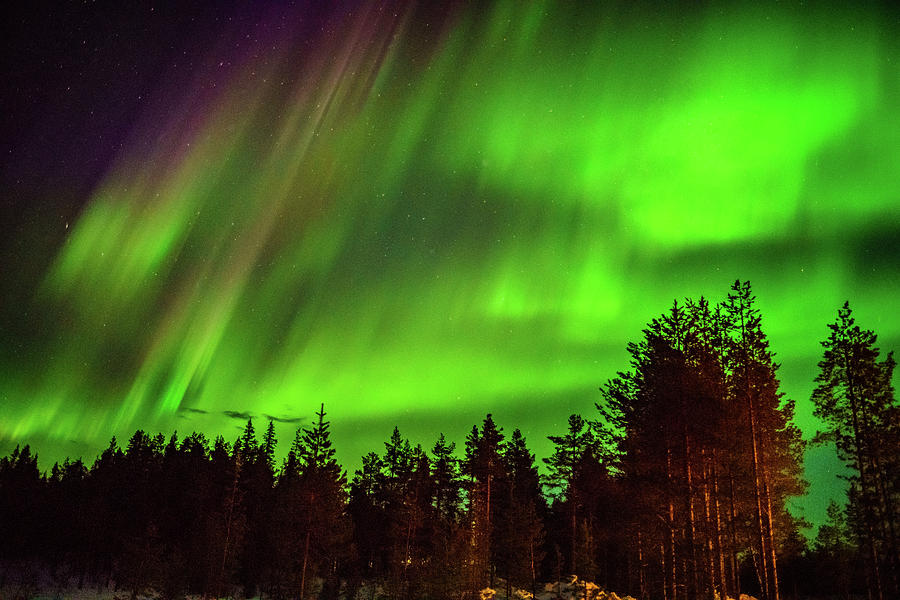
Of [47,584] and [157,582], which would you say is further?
[47,584]

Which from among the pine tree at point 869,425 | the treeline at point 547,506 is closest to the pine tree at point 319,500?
the treeline at point 547,506

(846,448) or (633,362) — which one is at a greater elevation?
(633,362)

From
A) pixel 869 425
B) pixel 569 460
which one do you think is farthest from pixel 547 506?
pixel 869 425

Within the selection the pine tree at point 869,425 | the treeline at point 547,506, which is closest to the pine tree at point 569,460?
the treeline at point 547,506

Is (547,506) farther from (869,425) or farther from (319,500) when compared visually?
(869,425)

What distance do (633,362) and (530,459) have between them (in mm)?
49456

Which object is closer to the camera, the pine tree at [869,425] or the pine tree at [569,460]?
the pine tree at [869,425]

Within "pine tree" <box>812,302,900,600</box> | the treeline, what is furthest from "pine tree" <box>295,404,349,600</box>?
"pine tree" <box>812,302,900,600</box>

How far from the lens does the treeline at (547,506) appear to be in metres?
27.6

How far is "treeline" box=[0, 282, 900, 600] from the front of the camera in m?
27.6

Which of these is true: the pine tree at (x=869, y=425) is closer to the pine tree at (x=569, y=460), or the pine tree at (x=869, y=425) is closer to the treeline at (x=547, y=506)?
the treeline at (x=547, y=506)

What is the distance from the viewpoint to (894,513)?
27438 mm

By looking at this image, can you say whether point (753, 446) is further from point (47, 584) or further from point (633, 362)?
point (47, 584)

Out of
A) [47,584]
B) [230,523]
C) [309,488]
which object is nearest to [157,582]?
[230,523]
